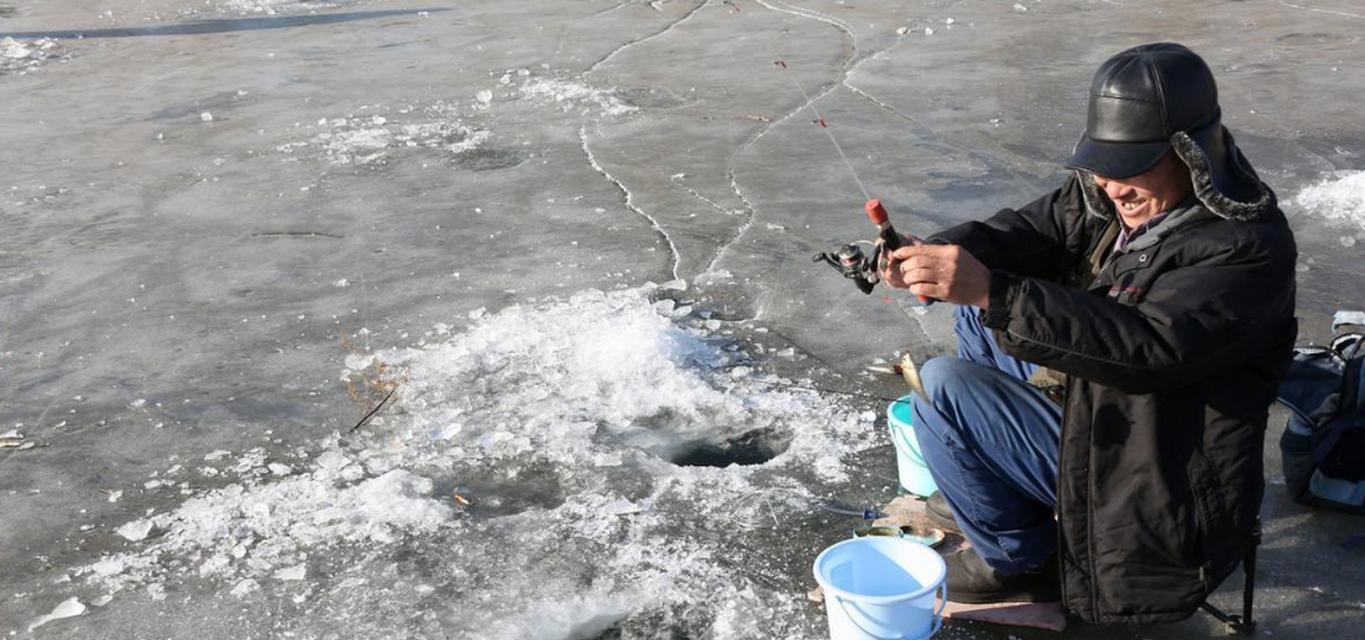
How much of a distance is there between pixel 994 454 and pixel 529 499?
1.53 m

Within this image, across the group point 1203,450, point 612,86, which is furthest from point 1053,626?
point 612,86

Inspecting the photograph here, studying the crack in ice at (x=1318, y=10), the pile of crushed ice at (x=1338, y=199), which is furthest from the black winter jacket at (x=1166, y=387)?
the crack in ice at (x=1318, y=10)

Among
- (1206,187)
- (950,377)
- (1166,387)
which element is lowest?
(950,377)

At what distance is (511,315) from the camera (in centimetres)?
523

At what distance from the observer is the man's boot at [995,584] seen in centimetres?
316

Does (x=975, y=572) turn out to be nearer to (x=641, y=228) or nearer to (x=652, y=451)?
(x=652, y=451)

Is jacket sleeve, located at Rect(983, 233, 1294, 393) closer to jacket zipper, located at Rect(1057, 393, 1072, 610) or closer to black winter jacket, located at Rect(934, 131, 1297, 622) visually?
black winter jacket, located at Rect(934, 131, 1297, 622)

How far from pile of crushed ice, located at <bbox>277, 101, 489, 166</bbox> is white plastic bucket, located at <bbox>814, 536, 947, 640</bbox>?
17.9 feet

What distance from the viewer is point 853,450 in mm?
4082

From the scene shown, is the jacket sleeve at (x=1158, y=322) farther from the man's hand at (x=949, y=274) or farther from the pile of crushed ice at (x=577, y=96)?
the pile of crushed ice at (x=577, y=96)

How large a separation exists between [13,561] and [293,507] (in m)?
0.79

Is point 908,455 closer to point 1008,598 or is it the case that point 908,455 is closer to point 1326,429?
point 1008,598

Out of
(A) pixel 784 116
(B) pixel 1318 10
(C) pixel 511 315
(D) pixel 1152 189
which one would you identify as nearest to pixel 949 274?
(D) pixel 1152 189

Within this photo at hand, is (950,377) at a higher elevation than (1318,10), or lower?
higher
